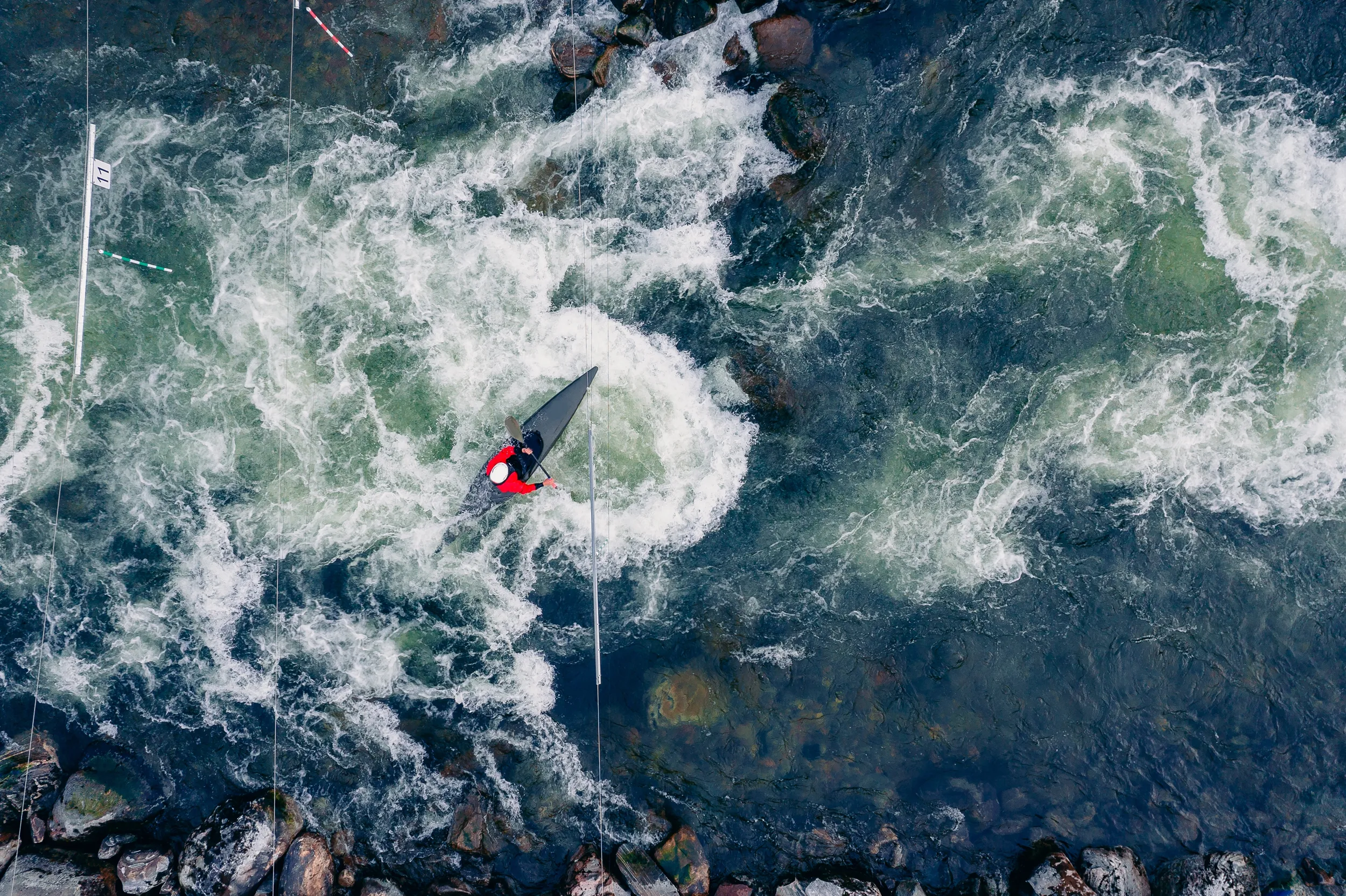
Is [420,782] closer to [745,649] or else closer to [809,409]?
[745,649]

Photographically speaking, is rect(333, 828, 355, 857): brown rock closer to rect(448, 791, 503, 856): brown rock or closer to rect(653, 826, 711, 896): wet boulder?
rect(448, 791, 503, 856): brown rock

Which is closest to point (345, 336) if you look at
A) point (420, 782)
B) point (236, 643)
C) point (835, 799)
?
point (236, 643)

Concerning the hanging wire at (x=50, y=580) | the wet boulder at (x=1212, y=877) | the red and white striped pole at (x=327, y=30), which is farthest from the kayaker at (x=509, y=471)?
the wet boulder at (x=1212, y=877)

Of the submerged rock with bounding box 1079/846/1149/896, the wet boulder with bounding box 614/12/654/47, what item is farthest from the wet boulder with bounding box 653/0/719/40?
the submerged rock with bounding box 1079/846/1149/896

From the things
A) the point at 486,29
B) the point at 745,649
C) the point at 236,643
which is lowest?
the point at 236,643

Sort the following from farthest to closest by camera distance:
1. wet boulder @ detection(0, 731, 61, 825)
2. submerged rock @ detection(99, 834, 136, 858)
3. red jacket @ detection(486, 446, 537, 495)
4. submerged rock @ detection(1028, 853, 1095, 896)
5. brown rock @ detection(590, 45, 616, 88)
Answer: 1. brown rock @ detection(590, 45, 616, 88)
2. wet boulder @ detection(0, 731, 61, 825)
3. submerged rock @ detection(99, 834, 136, 858)
4. red jacket @ detection(486, 446, 537, 495)
5. submerged rock @ detection(1028, 853, 1095, 896)

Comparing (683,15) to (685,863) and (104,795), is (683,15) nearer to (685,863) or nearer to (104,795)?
(685,863)

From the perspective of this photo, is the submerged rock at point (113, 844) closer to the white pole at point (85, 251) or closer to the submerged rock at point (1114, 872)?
the white pole at point (85, 251)
